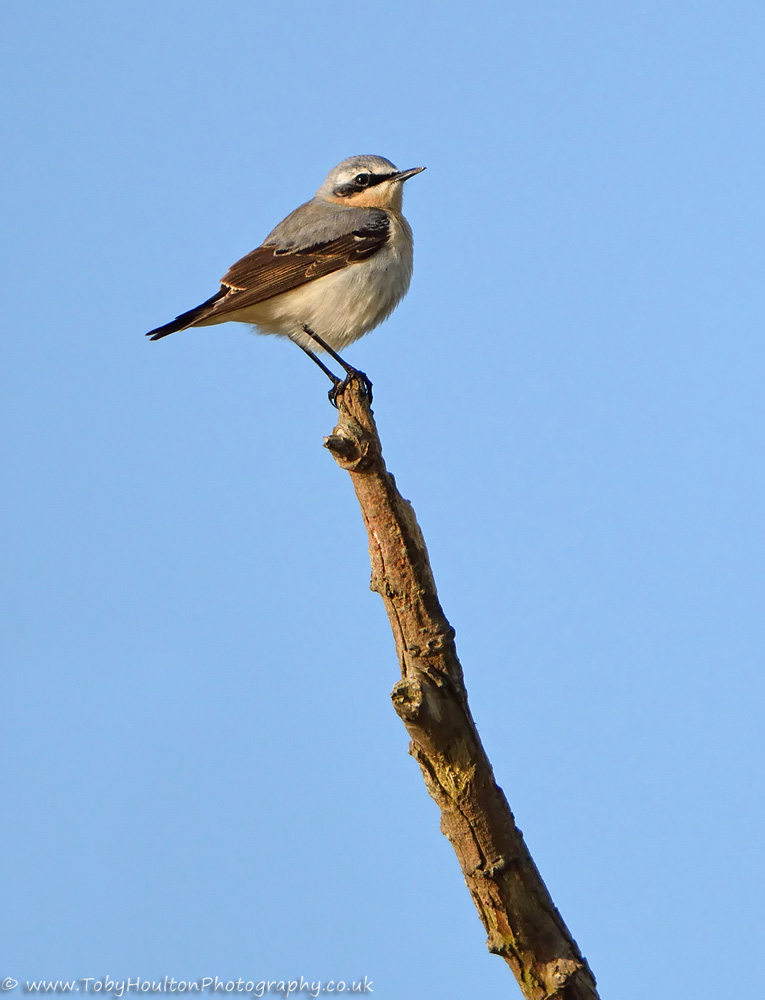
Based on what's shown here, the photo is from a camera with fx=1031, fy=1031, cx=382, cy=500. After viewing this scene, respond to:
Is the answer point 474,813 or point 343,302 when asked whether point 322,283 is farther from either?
point 474,813

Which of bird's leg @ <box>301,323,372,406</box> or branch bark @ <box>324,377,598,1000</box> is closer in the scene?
branch bark @ <box>324,377,598,1000</box>

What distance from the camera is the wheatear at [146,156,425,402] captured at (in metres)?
9.92

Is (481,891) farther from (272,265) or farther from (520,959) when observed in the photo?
(272,265)

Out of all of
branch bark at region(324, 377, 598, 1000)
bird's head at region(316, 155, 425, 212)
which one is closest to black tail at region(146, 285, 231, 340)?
bird's head at region(316, 155, 425, 212)

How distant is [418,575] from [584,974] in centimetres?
248

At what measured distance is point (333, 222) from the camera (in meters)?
10.4

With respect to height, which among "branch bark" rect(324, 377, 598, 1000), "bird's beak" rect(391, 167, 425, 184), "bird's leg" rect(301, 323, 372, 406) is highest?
"bird's beak" rect(391, 167, 425, 184)

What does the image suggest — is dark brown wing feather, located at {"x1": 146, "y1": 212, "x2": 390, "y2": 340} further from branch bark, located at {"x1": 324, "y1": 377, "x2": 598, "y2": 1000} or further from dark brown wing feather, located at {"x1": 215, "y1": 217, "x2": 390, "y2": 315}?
branch bark, located at {"x1": 324, "y1": 377, "x2": 598, "y2": 1000}

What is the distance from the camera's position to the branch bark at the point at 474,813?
577cm

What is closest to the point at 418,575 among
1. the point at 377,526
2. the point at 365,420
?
the point at 377,526

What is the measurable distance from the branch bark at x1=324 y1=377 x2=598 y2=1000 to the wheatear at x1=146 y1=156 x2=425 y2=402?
3791 millimetres

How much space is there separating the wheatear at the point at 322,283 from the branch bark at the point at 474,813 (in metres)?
3.79

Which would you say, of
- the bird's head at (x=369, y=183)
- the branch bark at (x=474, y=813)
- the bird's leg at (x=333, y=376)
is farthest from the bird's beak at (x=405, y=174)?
the branch bark at (x=474, y=813)

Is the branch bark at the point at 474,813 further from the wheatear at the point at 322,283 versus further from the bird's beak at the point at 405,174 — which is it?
the bird's beak at the point at 405,174
